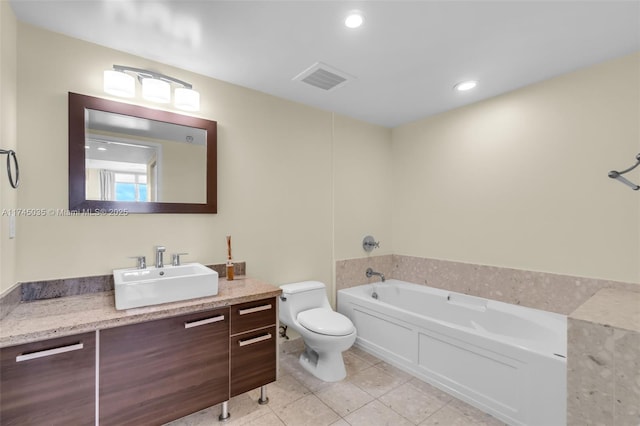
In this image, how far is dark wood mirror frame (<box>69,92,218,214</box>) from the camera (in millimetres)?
1677

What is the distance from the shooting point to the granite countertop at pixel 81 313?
1.17 m

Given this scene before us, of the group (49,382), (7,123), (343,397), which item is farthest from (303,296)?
(7,123)

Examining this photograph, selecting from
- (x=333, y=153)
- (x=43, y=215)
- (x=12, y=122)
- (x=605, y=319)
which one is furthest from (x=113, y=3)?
(x=605, y=319)

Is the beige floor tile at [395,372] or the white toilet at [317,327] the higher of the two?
the white toilet at [317,327]

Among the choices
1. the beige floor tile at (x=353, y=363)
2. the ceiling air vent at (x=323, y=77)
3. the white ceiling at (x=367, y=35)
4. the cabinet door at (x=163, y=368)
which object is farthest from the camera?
the beige floor tile at (x=353, y=363)

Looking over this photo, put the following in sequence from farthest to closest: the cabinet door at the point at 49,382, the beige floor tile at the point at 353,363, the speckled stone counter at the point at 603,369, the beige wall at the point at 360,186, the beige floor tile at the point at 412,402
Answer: the beige wall at the point at 360,186, the beige floor tile at the point at 353,363, the beige floor tile at the point at 412,402, the cabinet door at the point at 49,382, the speckled stone counter at the point at 603,369

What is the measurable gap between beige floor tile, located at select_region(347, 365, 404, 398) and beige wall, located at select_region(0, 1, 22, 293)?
2239mm

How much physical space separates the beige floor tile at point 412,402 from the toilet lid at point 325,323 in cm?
52

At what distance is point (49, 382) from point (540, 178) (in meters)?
3.32

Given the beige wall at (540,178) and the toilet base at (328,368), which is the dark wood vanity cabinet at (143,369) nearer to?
the toilet base at (328,368)

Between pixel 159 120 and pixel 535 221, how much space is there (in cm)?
303

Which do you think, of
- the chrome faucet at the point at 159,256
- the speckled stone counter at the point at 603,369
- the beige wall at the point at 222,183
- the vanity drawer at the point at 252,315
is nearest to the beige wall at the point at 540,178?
the beige wall at the point at 222,183

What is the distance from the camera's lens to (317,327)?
2137 millimetres

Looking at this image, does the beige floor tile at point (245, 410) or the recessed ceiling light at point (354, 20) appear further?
the beige floor tile at point (245, 410)
